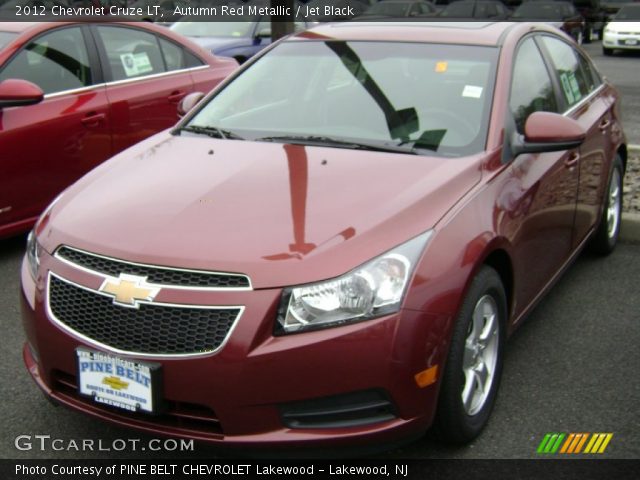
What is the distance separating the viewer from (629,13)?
79.6 feet

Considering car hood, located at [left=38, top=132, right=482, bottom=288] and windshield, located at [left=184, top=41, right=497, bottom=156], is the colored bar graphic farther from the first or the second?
windshield, located at [left=184, top=41, right=497, bottom=156]

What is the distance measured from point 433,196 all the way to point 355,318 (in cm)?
67

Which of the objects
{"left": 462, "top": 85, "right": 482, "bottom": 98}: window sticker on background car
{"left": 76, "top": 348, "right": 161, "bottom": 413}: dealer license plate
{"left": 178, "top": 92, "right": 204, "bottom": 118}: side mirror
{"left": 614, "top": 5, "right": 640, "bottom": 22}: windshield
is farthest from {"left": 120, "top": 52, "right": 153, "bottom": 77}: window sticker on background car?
{"left": 614, "top": 5, "right": 640, "bottom": 22}: windshield

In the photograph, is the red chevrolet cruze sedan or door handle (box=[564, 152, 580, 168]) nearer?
the red chevrolet cruze sedan

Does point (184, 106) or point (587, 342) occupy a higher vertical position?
point (184, 106)

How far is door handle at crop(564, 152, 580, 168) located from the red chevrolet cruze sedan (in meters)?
0.02

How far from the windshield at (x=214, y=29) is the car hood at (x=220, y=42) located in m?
0.18

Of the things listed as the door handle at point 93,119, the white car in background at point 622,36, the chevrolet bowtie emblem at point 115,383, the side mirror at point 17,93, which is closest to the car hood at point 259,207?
the chevrolet bowtie emblem at point 115,383

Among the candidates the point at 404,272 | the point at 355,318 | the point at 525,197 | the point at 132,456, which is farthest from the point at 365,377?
the point at 525,197

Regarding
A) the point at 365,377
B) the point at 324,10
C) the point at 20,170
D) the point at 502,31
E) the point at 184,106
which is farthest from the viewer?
the point at 324,10

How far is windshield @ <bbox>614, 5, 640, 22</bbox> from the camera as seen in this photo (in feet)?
78.6

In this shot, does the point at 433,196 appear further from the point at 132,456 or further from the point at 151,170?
the point at 132,456

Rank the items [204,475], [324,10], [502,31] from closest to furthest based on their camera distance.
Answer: [204,475] < [502,31] < [324,10]

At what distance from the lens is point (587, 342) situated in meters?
4.18
